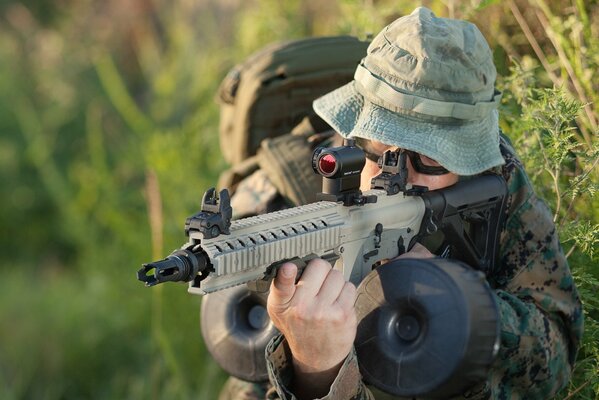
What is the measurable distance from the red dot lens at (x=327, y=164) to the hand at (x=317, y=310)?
8.7 inches

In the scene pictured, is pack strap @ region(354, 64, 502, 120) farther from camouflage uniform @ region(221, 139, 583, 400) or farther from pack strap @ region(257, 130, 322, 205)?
pack strap @ region(257, 130, 322, 205)

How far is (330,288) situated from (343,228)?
159 millimetres

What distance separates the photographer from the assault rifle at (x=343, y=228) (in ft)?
6.33

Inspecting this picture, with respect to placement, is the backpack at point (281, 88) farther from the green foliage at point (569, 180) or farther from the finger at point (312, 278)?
the finger at point (312, 278)

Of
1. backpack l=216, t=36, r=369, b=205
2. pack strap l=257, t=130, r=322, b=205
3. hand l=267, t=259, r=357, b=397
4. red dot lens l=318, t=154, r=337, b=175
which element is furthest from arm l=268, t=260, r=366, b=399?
backpack l=216, t=36, r=369, b=205

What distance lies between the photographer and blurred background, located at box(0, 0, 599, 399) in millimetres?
2873

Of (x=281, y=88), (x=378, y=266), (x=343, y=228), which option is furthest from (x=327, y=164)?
(x=281, y=88)

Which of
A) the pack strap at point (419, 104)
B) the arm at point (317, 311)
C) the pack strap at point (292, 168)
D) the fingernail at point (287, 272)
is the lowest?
the pack strap at point (292, 168)

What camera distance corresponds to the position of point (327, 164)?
221 centimetres

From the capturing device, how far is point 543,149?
2.66m

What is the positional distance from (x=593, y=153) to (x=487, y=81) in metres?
0.37

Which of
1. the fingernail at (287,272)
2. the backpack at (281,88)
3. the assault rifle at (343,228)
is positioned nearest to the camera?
the assault rifle at (343,228)

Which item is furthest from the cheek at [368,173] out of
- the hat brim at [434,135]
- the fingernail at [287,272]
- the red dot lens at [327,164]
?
the fingernail at [287,272]

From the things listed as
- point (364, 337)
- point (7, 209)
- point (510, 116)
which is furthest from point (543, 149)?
point (7, 209)
